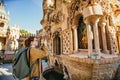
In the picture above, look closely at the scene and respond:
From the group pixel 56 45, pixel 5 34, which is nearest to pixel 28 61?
pixel 56 45

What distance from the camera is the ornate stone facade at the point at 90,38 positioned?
561 cm

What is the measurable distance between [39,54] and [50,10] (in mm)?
10258

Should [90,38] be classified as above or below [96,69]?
above

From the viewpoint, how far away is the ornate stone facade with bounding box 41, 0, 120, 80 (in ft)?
18.4

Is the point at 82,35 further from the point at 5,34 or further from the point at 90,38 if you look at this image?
the point at 5,34

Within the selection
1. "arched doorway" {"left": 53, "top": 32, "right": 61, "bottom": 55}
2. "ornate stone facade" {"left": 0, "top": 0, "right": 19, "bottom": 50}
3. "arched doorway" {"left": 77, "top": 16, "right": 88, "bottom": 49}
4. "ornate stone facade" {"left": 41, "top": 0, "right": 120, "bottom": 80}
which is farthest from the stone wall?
"ornate stone facade" {"left": 0, "top": 0, "right": 19, "bottom": 50}

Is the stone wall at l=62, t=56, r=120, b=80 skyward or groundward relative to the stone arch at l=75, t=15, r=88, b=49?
groundward

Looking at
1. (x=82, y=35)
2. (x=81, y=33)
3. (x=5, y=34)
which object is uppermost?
(x=5, y=34)

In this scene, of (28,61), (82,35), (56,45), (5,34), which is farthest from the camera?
(5,34)

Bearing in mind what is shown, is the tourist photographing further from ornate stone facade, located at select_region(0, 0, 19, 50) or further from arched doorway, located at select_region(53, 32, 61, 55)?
ornate stone facade, located at select_region(0, 0, 19, 50)

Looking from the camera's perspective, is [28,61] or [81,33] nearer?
[28,61]

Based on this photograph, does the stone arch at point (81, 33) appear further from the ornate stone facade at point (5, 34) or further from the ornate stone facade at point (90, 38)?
the ornate stone facade at point (5, 34)

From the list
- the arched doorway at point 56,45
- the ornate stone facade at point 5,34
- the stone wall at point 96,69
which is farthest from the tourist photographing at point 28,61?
the ornate stone facade at point 5,34

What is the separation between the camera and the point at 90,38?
6016mm
